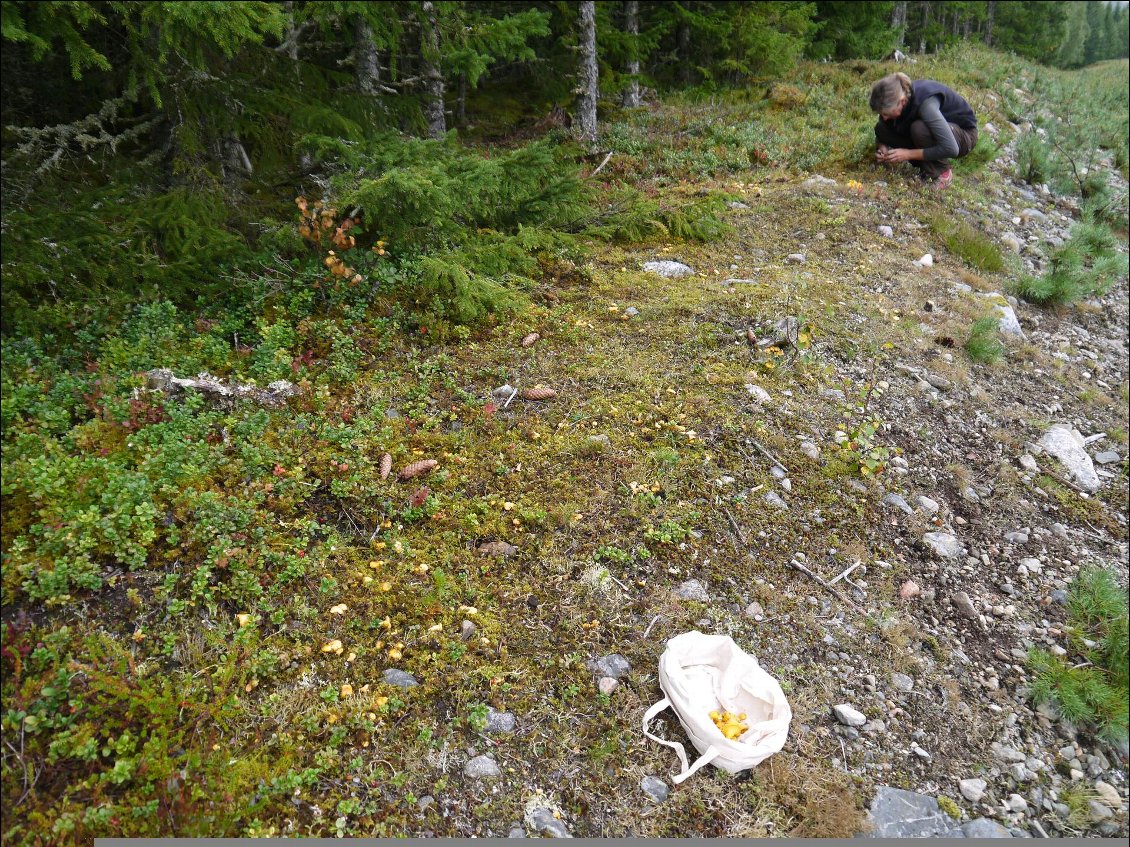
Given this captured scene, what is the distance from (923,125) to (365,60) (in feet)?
26.2

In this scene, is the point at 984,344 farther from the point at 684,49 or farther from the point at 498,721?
the point at 684,49

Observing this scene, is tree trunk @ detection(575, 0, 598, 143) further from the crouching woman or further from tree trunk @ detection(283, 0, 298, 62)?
tree trunk @ detection(283, 0, 298, 62)

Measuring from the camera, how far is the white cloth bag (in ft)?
9.47

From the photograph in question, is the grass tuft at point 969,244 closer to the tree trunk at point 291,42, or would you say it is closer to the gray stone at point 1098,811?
the gray stone at point 1098,811

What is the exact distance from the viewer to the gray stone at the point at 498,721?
9.77ft

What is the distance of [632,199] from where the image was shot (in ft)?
28.0

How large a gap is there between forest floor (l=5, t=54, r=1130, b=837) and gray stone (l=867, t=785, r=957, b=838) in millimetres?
61

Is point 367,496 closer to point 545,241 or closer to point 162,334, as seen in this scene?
point 162,334

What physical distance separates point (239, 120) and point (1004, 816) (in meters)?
7.34

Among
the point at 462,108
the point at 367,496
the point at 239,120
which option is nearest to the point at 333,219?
the point at 239,120

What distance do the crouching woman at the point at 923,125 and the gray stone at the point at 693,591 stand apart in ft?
27.9

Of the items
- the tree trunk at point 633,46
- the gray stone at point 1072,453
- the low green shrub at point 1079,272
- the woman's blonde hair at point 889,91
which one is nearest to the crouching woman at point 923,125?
the woman's blonde hair at point 889,91

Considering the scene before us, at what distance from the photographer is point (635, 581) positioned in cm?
374

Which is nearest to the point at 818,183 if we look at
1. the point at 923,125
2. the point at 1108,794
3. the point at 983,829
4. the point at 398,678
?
the point at 923,125
